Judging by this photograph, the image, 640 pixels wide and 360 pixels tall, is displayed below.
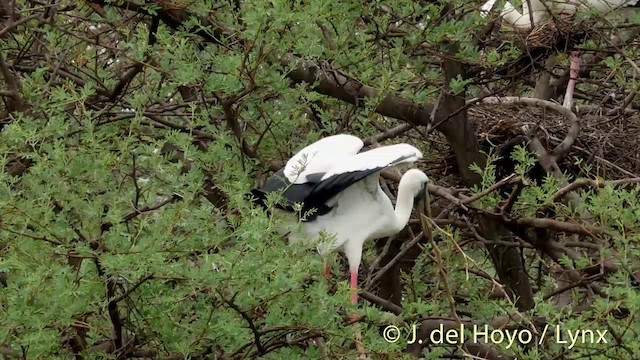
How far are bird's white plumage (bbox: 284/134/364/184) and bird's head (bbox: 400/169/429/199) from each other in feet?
0.84

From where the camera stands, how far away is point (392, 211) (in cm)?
407

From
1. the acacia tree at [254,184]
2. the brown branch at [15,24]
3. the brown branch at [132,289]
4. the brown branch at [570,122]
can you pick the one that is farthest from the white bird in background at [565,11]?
the brown branch at [132,289]

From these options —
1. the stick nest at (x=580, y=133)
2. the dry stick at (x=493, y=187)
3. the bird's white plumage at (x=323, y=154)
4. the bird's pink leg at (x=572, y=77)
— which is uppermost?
the bird's white plumage at (x=323, y=154)

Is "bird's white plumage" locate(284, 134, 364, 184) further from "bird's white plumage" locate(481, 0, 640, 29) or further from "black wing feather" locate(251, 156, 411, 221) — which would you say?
"bird's white plumage" locate(481, 0, 640, 29)

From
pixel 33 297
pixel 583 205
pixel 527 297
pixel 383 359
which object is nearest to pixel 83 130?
pixel 33 297

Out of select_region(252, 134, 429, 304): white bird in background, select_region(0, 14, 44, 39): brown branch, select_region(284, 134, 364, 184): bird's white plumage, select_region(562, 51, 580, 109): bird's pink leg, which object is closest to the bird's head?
select_region(252, 134, 429, 304): white bird in background

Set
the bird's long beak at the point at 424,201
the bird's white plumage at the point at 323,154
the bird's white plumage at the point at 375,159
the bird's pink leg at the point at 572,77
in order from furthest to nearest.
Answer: the bird's pink leg at the point at 572,77 → the bird's long beak at the point at 424,201 → the bird's white plumage at the point at 323,154 → the bird's white plumage at the point at 375,159

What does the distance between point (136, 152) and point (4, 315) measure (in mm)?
737

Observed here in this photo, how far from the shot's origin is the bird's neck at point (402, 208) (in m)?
4.09

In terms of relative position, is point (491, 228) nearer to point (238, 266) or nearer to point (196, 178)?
point (196, 178)

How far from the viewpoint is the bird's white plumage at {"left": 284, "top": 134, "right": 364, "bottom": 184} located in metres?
3.73

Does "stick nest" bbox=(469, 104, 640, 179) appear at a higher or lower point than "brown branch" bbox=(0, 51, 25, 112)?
lower

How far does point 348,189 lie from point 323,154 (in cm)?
19

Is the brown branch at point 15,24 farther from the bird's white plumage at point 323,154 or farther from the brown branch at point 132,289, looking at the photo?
the brown branch at point 132,289
